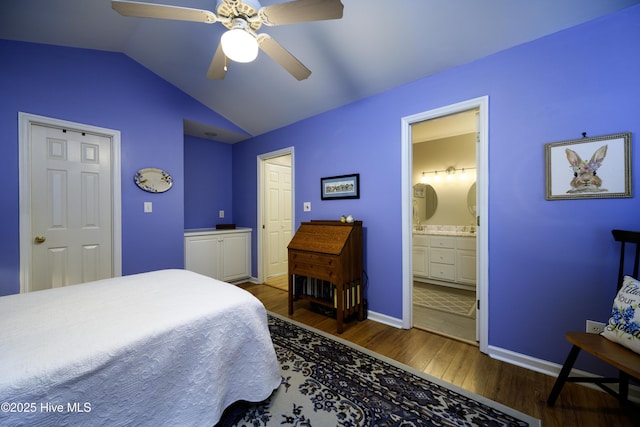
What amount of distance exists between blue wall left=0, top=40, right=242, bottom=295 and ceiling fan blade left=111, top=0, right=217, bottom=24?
1.76 metres

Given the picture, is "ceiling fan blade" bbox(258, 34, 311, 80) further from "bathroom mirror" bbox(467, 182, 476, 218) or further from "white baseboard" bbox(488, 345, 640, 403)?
"bathroom mirror" bbox(467, 182, 476, 218)

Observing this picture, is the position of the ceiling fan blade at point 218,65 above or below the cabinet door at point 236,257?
above

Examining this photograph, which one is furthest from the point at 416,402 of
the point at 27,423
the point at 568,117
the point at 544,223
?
the point at 568,117

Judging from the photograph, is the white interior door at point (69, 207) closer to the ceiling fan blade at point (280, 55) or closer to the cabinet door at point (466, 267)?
the ceiling fan blade at point (280, 55)

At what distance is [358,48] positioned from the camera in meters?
2.14

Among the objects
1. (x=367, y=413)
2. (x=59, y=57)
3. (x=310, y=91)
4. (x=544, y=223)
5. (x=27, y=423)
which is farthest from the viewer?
(x=310, y=91)

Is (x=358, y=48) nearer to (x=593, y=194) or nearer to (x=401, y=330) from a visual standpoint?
(x=593, y=194)

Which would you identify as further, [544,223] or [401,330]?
[401,330]

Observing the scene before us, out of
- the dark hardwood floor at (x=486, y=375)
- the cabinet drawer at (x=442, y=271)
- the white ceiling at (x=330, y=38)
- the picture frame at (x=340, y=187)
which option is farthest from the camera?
the cabinet drawer at (x=442, y=271)

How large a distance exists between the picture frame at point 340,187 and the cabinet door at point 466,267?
200 centimetres

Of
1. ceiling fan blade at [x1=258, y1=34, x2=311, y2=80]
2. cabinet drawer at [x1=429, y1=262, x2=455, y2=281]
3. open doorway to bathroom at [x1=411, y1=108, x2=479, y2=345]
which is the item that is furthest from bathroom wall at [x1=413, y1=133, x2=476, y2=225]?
ceiling fan blade at [x1=258, y1=34, x2=311, y2=80]

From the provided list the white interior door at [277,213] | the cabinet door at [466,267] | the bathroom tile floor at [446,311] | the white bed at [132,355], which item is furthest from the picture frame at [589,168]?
the white interior door at [277,213]

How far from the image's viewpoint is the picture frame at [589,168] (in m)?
1.50

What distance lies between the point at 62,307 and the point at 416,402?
2008 millimetres
